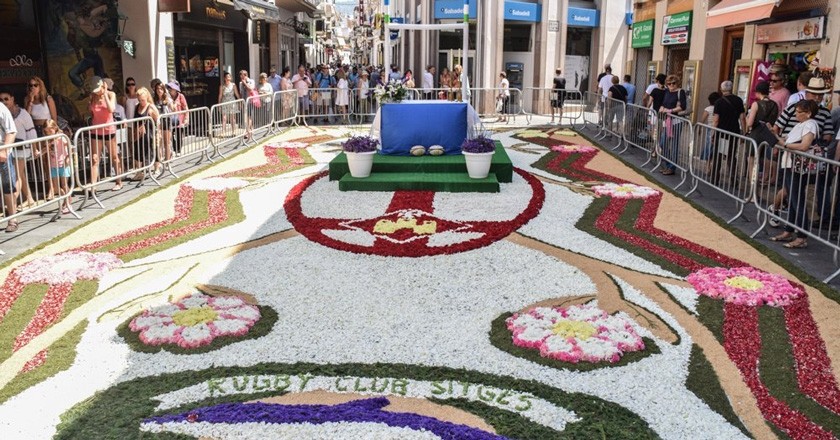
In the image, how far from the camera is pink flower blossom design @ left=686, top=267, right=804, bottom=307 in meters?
6.57

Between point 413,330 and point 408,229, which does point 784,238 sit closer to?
point 408,229

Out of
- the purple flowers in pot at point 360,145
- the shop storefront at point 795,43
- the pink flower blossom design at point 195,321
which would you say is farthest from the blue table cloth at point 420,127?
the pink flower blossom design at point 195,321

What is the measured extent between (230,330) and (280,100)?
15.5m

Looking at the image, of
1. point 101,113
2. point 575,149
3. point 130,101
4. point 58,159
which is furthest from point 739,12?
point 58,159

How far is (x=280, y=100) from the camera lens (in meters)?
20.5

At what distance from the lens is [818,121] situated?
981cm

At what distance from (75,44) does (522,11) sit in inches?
734

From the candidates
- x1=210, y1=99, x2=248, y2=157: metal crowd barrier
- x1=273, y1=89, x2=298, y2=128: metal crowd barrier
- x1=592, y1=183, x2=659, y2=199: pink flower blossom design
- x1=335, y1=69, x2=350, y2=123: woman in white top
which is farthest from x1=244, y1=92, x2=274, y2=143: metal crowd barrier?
x1=592, y1=183, x2=659, y2=199: pink flower blossom design

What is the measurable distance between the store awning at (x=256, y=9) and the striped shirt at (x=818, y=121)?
15855 mm

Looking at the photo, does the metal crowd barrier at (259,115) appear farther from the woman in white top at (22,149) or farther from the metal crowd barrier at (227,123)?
the woman in white top at (22,149)

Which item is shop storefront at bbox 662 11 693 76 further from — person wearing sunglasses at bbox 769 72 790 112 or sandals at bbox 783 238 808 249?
sandals at bbox 783 238 808 249

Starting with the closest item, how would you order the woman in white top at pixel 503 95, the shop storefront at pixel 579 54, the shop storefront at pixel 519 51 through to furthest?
the woman in white top at pixel 503 95 < the shop storefront at pixel 519 51 < the shop storefront at pixel 579 54

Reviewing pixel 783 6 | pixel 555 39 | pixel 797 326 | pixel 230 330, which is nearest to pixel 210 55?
pixel 555 39

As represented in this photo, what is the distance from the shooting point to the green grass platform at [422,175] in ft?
37.9
